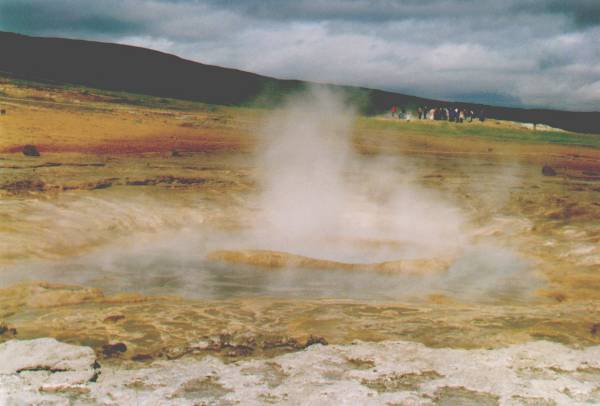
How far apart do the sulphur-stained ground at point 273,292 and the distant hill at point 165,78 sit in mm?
34151

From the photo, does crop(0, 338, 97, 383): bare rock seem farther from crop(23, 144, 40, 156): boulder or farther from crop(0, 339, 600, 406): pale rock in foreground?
crop(23, 144, 40, 156): boulder

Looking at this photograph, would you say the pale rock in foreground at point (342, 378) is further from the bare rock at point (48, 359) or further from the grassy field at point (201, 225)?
the grassy field at point (201, 225)

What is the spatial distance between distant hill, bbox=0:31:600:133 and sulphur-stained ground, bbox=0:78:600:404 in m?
34.2

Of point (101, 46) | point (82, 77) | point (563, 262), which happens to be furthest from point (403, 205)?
point (101, 46)

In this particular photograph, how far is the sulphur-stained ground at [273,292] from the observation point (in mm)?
3592

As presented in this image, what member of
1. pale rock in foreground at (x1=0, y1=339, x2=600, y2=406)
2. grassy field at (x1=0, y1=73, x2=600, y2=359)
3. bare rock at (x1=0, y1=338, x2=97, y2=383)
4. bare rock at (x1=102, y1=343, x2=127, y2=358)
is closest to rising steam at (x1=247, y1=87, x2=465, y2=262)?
grassy field at (x1=0, y1=73, x2=600, y2=359)

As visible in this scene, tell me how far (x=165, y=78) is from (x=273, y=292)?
51128 millimetres

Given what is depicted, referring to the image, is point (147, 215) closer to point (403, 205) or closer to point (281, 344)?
point (403, 205)

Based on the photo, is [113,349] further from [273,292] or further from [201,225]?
[201,225]

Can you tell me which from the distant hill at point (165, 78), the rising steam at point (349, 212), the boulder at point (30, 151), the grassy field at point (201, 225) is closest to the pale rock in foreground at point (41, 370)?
the grassy field at point (201, 225)

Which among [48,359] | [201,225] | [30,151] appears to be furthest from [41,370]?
[30,151]

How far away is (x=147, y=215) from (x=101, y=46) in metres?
54.6

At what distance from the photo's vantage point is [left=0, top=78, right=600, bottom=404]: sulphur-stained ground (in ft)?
11.8

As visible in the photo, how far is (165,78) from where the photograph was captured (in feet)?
179
